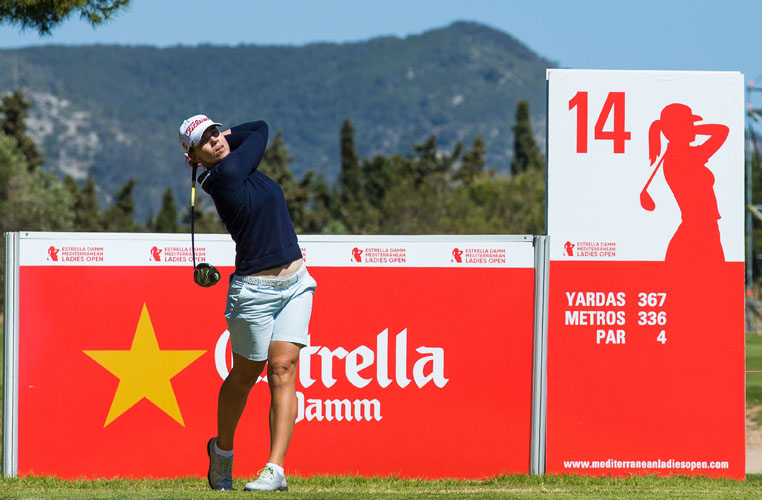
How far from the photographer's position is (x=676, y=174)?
796 centimetres

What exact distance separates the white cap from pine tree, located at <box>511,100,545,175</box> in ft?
331

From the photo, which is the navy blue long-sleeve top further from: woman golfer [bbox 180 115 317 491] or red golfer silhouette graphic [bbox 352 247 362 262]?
red golfer silhouette graphic [bbox 352 247 362 262]

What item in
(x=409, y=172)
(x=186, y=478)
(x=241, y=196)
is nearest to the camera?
(x=241, y=196)

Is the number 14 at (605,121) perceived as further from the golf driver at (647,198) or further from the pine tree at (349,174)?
the pine tree at (349,174)

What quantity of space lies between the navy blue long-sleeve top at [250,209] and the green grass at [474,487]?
1.36m

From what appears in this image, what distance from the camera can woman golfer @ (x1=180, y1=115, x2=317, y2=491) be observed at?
620 centimetres

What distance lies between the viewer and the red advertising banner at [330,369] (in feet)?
25.6

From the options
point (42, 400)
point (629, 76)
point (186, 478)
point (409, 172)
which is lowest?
point (186, 478)

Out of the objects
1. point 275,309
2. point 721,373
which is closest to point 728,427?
point 721,373

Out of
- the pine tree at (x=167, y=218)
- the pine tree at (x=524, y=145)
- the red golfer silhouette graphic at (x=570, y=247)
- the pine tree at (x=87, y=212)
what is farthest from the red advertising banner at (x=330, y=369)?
the pine tree at (x=524, y=145)

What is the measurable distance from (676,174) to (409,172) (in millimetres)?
88916

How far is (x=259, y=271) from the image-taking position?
6254mm

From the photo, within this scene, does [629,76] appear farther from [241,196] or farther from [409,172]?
[409,172]

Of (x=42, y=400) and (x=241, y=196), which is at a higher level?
(x=241, y=196)
